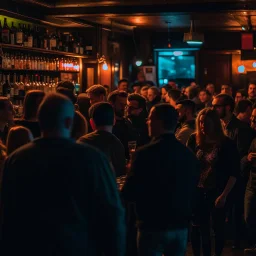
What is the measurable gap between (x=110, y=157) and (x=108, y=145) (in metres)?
0.14

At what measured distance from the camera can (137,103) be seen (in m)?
8.81

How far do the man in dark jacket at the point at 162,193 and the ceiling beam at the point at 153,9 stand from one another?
783cm

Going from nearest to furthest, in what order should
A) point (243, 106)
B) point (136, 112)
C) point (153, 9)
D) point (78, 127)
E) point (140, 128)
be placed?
point (78, 127) → point (243, 106) → point (140, 128) → point (136, 112) → point (153, 9)

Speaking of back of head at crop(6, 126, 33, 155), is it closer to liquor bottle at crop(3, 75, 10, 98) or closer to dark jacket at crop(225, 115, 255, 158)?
dark jacket at crop(225, 115, 255, 158)

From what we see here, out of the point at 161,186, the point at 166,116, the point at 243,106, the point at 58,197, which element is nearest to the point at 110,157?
the point at 166,116

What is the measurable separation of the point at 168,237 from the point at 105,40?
12.2 metres

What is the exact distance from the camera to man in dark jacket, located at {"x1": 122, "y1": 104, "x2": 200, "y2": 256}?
13.7ft

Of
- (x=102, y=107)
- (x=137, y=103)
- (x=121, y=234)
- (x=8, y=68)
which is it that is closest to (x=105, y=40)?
(x=8, y=68)

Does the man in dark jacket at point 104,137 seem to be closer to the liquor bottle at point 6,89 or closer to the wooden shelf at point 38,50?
the wooden shelf at point 38,50

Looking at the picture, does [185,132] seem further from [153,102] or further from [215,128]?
[153,102]

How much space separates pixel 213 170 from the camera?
5.91 m

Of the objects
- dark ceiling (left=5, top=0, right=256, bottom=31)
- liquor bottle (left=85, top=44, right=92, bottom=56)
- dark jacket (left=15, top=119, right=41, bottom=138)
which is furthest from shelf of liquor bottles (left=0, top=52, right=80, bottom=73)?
dark jacket (left=15, top=119, right=41, bottom=138)

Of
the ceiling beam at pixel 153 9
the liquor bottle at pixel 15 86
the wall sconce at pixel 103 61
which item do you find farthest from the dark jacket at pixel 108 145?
the wall sconce at pixel 103 61

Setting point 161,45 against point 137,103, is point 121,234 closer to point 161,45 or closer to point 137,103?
point 137,103
